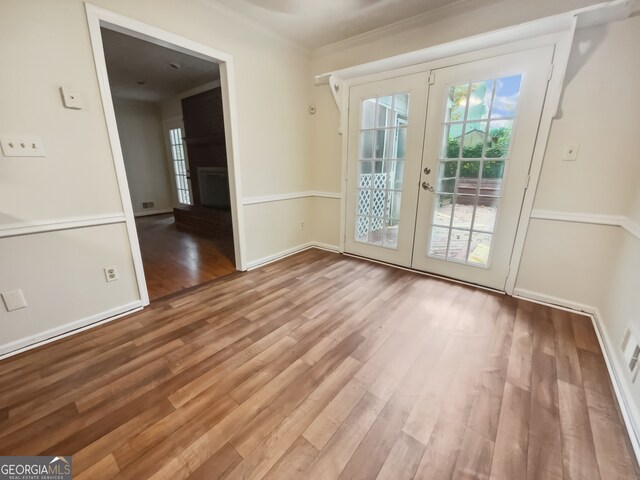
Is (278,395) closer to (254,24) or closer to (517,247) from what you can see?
(517,247)

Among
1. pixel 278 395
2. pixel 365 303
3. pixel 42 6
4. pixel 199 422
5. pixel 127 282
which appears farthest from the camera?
pixel 365 303

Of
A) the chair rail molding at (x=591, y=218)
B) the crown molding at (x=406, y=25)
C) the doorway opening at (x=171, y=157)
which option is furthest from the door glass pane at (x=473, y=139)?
the doorway opening at (x=171, y=157)

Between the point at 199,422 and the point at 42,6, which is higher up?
the point at 42,6

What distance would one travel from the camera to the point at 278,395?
1338 millimetres

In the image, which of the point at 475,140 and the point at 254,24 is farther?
the point at 254,24

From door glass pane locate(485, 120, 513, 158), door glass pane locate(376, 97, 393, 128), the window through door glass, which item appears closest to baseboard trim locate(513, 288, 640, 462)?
door glass pane locate(485, 120, 513, 158)

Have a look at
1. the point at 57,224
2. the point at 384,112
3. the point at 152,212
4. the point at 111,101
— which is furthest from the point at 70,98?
the point at 152,212

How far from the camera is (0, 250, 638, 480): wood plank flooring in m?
1.04

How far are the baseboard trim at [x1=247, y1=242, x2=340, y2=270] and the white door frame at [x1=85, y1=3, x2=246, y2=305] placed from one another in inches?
5.9

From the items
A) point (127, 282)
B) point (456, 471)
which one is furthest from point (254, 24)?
Answer: point (456, 471)

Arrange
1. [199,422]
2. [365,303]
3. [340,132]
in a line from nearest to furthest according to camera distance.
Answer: [199,422] < [365,303] < [340,132]

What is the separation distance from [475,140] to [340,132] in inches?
56.1

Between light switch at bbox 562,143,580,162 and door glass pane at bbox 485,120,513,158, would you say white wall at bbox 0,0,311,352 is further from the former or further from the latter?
light switch at bbox 562,143,580,162

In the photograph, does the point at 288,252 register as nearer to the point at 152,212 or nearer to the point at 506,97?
the point at 506,97
